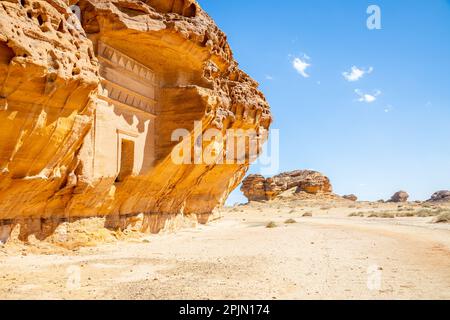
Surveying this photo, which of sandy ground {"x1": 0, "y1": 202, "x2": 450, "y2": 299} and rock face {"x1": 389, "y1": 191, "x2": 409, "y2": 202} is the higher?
rock face {"x1": 389, "y1": 191, "x2": 409, "y2": 202}

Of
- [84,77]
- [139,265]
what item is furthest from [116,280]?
[84,77]

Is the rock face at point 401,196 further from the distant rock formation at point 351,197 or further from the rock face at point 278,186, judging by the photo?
the rock face at point 278,186

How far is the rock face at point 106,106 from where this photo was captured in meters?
8.16

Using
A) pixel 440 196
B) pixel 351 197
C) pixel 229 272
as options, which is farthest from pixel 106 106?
pixel 440 196

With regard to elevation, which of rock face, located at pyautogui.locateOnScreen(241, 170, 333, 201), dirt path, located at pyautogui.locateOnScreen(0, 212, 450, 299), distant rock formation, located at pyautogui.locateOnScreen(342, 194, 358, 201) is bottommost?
dirt path, located at pyautogui.locateOnScreen(0, 212, 450, 299)

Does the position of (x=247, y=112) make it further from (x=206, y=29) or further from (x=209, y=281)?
(x=209, y=281)

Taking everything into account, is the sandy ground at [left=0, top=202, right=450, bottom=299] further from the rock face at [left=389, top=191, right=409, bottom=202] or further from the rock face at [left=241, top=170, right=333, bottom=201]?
the rock face at [left=389, top=191, right=409, bottom=202]

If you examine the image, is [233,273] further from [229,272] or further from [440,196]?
[440,196]

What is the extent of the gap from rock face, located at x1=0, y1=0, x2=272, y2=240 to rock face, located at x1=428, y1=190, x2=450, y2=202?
184ft

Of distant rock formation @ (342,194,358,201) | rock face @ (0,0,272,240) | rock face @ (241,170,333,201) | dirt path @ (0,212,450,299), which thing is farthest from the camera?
distant rock formation @ (342,194,358,201)

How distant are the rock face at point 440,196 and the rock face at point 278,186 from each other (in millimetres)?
18816

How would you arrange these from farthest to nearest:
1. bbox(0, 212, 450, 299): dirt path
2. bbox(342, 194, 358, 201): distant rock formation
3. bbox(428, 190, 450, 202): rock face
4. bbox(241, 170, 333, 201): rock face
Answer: bbox(342, 194, 358, 201): distant rock formation
bbox(428, 190, 450, 202): rock face
bbox(241, 170, 333, 201): rock face
bbox(0, 212, 450, 299): dirt path

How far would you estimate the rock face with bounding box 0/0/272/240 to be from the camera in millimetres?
8164

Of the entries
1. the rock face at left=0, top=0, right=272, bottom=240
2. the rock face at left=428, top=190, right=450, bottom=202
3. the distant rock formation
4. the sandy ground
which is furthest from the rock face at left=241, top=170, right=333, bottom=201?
the sandy ground
